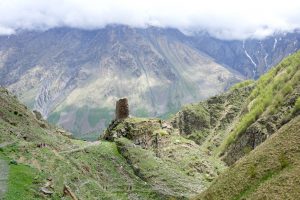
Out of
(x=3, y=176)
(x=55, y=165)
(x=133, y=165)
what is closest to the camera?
(x=3, y=176)

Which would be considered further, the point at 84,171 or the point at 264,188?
the point at 84,171

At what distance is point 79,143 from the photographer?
125 m

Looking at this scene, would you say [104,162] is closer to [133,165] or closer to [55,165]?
[133,165]

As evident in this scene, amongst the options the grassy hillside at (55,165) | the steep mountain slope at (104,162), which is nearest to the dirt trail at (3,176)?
the steep mountain slope at (104,162)

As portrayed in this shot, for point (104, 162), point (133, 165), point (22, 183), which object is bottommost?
point (133, 165)

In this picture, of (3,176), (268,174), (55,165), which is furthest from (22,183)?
(268,174)

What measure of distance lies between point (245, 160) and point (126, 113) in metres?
76.3

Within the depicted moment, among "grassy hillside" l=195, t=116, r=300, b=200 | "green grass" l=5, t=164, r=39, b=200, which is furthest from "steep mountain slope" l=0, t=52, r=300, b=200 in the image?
"grassy hillside" l=195, t=116, r=300, b=200

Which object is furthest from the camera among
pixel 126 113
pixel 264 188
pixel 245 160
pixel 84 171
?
pixel 126 113

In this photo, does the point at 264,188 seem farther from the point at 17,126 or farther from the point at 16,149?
the point at 17,126

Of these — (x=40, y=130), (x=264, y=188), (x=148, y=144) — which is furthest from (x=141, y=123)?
(x=264, y=188)

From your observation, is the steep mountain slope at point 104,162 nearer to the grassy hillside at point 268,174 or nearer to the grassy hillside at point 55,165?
the grassy hillside at point 55,165

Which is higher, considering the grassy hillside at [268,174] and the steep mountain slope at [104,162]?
the grassy hillside at [268,174]

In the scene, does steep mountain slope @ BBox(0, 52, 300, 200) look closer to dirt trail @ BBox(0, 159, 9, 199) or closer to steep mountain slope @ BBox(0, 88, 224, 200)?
steep mountain slope @ BBox(0, 88, 224, 200)
